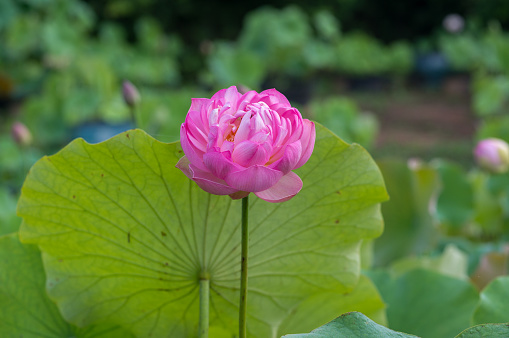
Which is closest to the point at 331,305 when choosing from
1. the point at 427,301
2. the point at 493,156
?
the point at 427,301

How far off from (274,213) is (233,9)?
504 centimetres

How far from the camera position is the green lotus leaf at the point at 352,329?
306mm

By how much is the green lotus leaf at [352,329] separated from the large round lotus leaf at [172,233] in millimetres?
94

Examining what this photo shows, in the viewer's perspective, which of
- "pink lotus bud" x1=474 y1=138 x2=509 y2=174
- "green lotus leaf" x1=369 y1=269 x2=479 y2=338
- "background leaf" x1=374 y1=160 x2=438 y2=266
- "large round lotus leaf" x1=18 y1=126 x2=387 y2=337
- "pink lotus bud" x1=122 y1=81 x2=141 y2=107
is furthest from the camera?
"pink lotus bud" x1=474 y1=138 x2=509 y2=174

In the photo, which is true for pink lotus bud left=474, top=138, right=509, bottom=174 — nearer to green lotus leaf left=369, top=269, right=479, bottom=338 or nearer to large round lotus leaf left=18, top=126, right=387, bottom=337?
green lotus leaf left=369, top=269, right=479, bottom=338

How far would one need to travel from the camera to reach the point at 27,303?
424 mm

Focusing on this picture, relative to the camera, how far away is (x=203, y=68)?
16.8ft

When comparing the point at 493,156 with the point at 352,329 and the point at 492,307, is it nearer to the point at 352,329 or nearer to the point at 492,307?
the point at 492,307

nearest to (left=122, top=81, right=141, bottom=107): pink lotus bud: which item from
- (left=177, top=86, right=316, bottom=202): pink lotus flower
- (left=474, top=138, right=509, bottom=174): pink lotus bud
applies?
(left=177, top=86, right=316, bottom=202): pink lotus flower

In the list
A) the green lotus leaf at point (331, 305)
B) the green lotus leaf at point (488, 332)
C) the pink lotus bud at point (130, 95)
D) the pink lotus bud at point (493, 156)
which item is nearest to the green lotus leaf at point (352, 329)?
the green lotus leaf at point (488, 332)

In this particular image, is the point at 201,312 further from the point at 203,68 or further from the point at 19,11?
the point at 203,68

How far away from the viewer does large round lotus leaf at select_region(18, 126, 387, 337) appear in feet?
1.23

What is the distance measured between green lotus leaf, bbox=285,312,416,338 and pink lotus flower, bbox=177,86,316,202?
0.08 meters

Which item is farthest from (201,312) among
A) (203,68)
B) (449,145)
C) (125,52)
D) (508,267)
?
(203,68)
